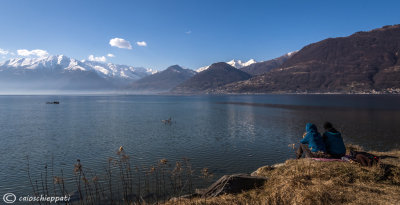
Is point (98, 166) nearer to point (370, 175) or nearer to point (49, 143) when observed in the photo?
point (49, 143)

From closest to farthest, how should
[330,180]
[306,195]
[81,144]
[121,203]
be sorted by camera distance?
[306,195] < [330,180] < [121,203] < [81,144]

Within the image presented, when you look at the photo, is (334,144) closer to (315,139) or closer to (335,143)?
(335,143)

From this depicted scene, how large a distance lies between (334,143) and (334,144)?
0.07 metres

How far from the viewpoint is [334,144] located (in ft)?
49.2

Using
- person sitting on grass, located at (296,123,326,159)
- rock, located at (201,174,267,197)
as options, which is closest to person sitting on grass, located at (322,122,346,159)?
person sitting on grass, located at (296,123,326,159)

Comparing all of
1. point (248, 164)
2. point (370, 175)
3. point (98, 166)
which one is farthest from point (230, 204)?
point (98, 166)

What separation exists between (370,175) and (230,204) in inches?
307

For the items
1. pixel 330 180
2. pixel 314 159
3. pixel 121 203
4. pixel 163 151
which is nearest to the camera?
pixel 330 180

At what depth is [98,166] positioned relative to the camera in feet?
82.0

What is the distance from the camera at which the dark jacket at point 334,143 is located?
14.8m

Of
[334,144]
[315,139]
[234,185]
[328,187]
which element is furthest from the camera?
[315,139]

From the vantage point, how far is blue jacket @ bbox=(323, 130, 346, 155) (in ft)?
48.7

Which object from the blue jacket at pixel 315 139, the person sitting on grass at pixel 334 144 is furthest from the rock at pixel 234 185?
the person sitting on grass at pixel 334 144

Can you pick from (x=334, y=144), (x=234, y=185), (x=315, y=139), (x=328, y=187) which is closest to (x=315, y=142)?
(x=315, y=139)
